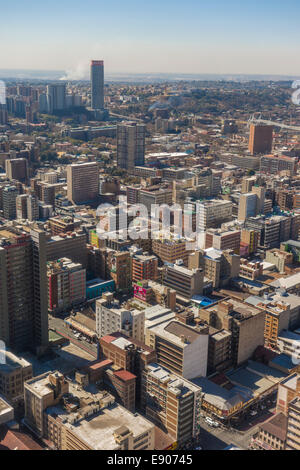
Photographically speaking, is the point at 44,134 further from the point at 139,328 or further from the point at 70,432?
the point at 70,432

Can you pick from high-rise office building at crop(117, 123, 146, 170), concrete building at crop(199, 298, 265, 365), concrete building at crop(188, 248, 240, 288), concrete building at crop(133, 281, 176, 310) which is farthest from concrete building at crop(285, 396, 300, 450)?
high-rise office building at crop(117, 123, 146, 170)

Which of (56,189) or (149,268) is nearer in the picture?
(149,268)

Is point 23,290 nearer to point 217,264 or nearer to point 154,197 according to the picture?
point 217,264

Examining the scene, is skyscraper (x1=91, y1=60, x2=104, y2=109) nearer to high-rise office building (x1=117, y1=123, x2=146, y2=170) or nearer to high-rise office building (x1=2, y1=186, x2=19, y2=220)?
high-rise office building (x1=117, y1=123, x2=146, y2=170)

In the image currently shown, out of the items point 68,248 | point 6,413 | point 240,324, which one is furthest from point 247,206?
point 6,413

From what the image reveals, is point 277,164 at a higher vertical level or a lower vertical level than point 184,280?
higher

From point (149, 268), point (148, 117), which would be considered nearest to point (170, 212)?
point (149, 268)

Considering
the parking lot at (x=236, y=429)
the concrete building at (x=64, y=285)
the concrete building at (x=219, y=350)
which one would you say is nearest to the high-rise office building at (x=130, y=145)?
the concrete building at (x=64, y=285)
